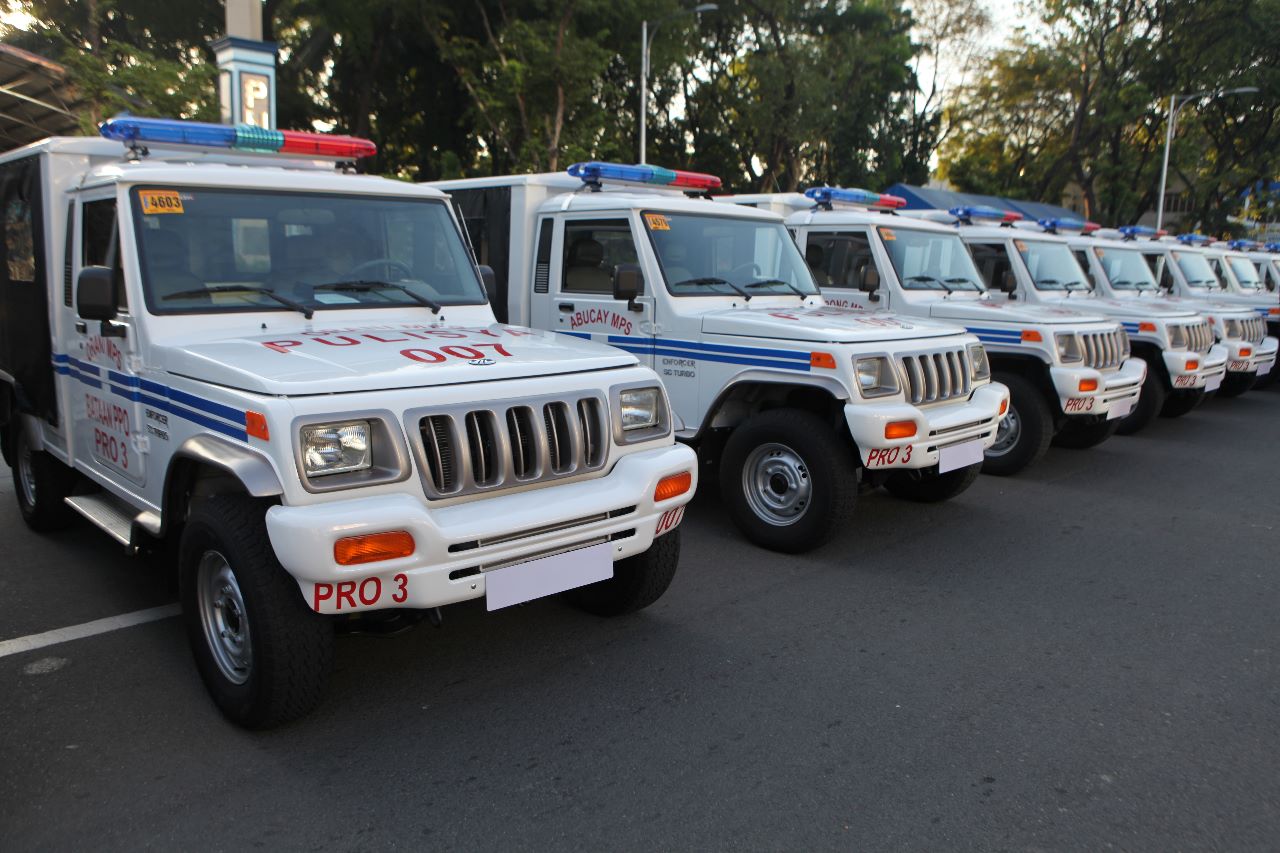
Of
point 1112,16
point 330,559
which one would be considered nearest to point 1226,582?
point 330,559

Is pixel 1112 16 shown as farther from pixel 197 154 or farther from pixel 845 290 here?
pixel 197 154

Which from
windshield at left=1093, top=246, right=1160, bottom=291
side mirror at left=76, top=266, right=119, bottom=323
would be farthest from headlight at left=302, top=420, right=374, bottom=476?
windshield at left=1093, top=246, right=1160, bottom=291

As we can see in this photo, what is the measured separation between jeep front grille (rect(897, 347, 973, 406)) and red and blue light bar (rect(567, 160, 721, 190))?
2213 mm

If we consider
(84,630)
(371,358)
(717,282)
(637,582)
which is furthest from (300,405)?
(717,282)

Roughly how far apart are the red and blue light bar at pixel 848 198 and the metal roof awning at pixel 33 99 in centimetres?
1083

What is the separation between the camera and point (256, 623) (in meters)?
3.25

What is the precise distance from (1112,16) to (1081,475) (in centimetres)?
2529

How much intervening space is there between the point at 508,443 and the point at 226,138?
2487 millimetres

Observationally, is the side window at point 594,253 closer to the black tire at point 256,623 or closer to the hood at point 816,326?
the hood at point 816,326

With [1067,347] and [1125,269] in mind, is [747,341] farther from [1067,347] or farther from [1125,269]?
[1125,269]

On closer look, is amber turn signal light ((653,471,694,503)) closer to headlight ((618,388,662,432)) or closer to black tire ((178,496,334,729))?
headlight ((618,388,662,432))

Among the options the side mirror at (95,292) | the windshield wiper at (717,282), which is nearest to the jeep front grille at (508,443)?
the side mirror at (95,292)

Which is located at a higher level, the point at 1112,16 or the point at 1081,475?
the point at 1112,16

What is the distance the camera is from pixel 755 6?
25578mm
